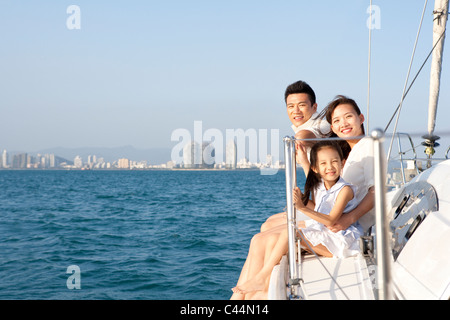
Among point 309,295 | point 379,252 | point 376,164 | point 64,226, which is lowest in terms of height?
point 64,226

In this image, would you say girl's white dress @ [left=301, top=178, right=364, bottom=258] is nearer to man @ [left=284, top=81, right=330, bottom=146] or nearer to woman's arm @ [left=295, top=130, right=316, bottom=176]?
woman's arm @ [left=295, top=130, right=316, bottom=176]

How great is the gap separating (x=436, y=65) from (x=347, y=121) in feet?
10.7

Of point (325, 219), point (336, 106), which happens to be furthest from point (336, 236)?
point (336, 106)

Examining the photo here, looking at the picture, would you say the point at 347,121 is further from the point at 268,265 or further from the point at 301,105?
the point at 268,265

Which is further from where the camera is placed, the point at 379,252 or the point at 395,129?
the point at 395,129

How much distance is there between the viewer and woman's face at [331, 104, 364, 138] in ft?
10.7

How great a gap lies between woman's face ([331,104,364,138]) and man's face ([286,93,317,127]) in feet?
1.41

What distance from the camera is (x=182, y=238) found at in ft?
43.2

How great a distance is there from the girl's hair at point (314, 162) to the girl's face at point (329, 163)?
0.07 feet

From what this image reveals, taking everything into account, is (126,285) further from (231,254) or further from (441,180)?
(441,180)

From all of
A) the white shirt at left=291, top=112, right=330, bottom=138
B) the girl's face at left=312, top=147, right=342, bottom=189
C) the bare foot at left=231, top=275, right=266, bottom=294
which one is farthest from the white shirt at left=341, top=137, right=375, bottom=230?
the bare foot at left=231, top=275, right=266, bottom=294

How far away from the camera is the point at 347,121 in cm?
327
